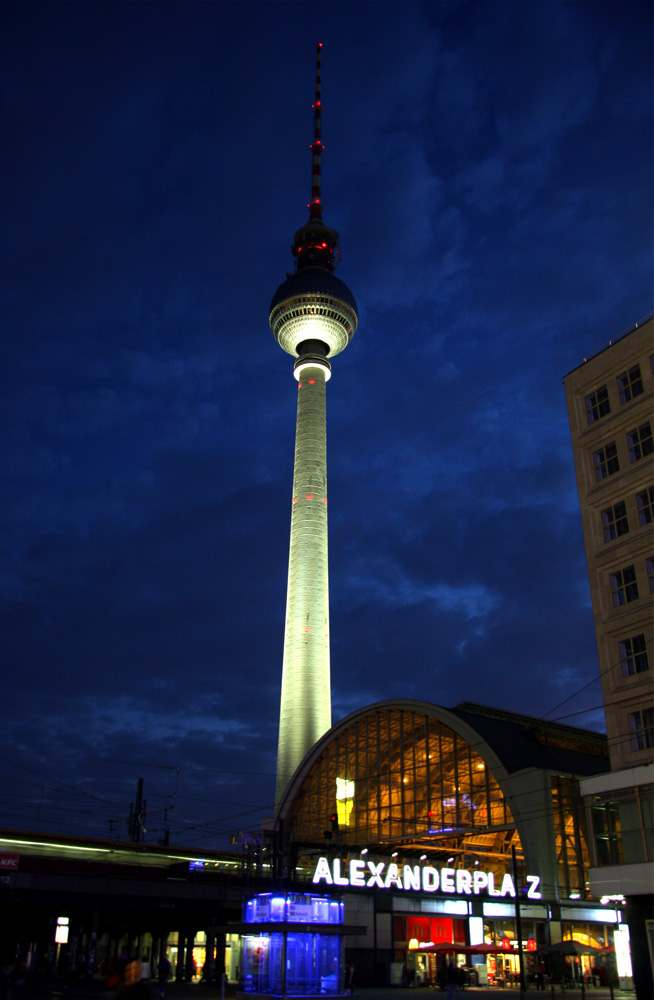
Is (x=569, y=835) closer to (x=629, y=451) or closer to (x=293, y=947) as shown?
(x=629, y=451)

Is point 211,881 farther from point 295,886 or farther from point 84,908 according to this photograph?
point 295,886

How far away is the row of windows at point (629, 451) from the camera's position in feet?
126

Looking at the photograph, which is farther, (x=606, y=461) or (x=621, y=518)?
(x=606, y=461)

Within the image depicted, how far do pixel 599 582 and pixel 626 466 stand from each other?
5439mm

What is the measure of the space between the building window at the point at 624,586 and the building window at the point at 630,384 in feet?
26.7

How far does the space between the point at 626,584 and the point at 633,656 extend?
125 inches

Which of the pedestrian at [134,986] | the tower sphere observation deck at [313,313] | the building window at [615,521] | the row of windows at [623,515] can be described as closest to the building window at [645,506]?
the row of windows at [623,515]

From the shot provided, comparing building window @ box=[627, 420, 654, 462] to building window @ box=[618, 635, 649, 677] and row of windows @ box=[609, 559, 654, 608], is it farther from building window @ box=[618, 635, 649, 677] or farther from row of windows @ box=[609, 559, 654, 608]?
building window @ box=[618, 635, 649, 677]

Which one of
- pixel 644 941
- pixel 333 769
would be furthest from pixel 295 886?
pixel 333 769

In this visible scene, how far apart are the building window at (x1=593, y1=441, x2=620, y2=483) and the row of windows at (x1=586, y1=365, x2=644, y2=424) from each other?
1.74 meters

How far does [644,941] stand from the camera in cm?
3400

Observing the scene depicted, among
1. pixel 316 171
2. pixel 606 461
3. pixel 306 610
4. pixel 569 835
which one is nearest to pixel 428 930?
pixel 569 835

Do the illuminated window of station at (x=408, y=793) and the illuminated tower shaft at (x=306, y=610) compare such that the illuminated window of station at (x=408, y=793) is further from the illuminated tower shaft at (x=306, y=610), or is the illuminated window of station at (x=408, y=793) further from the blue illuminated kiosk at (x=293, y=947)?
the blue illuminated kiosk at (x=293, y=947)

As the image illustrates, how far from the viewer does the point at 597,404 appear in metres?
42.0
